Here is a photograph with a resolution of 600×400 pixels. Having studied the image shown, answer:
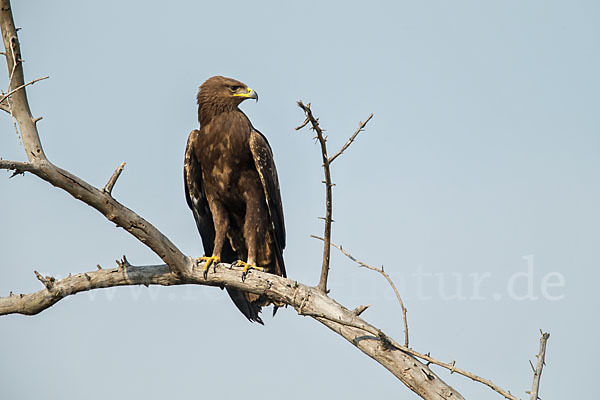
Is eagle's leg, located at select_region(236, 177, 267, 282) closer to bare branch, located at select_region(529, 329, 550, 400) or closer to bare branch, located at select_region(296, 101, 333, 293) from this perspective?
bare branch, located at select_region(296, 101, 333, 293)

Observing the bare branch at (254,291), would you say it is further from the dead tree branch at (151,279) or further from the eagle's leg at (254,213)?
the eagle's leg at (254,213)

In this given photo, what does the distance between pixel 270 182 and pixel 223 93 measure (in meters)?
1.02

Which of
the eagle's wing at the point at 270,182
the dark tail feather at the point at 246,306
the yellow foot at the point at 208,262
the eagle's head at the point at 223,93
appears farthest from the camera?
the eagle's head at the point at 223,93

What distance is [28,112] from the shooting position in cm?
474

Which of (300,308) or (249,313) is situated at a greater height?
(249,313)

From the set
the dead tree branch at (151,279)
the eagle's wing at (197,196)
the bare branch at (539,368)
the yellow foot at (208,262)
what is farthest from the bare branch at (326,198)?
the eagle's wing at (197,196)

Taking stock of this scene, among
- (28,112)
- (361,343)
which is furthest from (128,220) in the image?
(361,343)

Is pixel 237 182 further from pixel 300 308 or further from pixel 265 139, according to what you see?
pixel 300 308

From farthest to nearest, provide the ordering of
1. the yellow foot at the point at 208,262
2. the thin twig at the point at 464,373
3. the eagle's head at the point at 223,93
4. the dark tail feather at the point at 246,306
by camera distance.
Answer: the eagle's head at the point at 223,93 → the dark tail feather at the point at 246,306 → the yellow foot at the point at 208,262 → the thin twig at the point at 464,373

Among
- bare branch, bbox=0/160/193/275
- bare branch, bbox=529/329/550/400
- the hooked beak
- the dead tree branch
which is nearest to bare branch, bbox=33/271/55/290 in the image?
the dead tree branch

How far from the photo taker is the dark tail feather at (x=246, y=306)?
6.91 meters

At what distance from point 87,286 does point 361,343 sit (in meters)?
2.07

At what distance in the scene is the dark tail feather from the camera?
6906 millimetres

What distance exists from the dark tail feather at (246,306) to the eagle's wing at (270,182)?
1.44 feet
